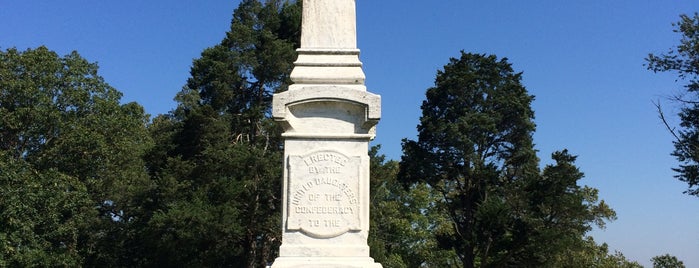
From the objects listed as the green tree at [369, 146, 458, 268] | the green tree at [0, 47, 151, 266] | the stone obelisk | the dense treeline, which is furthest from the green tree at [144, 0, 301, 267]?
the stone obelisk

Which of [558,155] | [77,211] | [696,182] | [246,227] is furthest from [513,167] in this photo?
[77,211]

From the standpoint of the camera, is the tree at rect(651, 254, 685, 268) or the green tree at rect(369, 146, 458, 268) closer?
the tree at rect(651, 254, 685, 268)

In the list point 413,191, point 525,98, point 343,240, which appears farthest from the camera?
point 413,191

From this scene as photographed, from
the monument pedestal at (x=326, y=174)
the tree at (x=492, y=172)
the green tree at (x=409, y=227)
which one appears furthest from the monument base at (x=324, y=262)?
the green tree at (x=409, y=227)

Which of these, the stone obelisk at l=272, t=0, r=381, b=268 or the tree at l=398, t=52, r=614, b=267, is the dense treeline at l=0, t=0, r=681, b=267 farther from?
the stone obelisk at l=272, t=0, r=381, b=268

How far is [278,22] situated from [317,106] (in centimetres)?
2591

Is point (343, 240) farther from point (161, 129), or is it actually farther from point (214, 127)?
point (161, 129)

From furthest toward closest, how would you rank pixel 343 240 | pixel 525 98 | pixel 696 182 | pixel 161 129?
pixel 161 129, pixel 525 98, pixel 696 182, pixel 343 240

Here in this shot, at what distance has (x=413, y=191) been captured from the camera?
44.2 metres

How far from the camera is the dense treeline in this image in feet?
82.6

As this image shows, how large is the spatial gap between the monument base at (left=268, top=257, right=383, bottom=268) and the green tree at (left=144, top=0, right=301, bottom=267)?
60.8ft

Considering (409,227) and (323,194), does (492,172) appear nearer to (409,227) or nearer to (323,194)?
(409,227)

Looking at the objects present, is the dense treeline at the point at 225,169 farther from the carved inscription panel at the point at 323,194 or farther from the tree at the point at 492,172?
the carved inscription panel at the point at 323,194

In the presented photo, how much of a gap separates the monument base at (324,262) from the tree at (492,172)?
2284 centimetres
